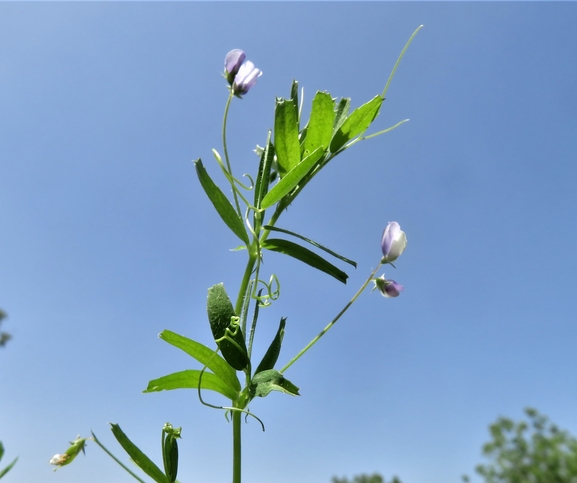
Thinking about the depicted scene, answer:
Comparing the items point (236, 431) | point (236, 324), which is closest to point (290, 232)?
point (236, 324)

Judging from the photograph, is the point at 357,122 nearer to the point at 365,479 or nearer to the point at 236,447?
the point at 236,447

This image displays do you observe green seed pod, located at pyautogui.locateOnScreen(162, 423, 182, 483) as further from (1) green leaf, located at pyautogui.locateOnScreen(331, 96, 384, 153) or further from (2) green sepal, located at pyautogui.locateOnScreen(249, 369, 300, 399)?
(1) green leaf, located at pyautogui.locateOnScreen(331, 96, 384, 153)

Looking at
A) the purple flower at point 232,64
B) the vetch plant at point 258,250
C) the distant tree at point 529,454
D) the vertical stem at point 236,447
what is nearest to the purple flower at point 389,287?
the vetch plant at point 258,250

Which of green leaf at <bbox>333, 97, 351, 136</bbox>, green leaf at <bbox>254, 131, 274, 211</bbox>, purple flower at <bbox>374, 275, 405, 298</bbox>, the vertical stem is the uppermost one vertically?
green leaf at <bbox>333, 97, 351, 136</bbox>

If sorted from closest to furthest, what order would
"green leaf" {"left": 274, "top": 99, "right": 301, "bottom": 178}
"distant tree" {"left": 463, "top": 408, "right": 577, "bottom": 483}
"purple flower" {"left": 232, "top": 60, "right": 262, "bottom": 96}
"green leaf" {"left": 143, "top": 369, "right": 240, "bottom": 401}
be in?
"green leaf" {"left": 143, "top": 369, "right": 240, "bottom": 401} → "green leaf" {"left": 274, "top": 99, "right": 301, "bottom": 178} → "purple flower" {"left": 232, "top": 60, "right": 262, "bottom": 96} → "distant tree" {"left": 463, "top": 408, "right": 577, "bottom": 483}

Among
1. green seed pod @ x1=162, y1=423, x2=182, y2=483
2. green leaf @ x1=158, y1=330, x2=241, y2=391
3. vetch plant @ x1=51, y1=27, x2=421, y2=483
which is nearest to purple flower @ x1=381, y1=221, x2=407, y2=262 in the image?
vetch plant @ x1=51, y1=27, x2=421, y2=483

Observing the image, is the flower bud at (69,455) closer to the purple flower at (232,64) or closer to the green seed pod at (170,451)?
the green seed pod at (170,451)
